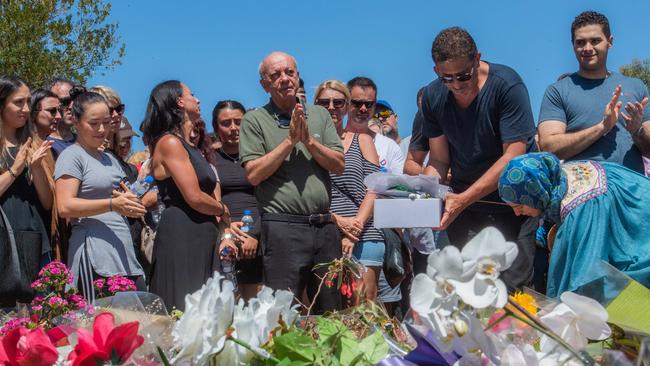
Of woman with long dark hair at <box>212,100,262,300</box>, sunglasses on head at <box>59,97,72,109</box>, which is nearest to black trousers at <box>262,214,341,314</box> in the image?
woman with long dark hair at <box>212,100,262,300</box>

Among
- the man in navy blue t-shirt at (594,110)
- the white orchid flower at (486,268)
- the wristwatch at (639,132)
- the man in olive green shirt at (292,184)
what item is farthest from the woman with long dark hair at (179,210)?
the white orchid flower at (486,268)

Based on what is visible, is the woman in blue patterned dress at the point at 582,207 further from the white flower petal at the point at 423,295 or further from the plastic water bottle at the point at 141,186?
the plastic water bottle at the point at 141,186

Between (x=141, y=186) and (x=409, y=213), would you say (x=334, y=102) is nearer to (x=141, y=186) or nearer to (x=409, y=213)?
(x=141, y=186)

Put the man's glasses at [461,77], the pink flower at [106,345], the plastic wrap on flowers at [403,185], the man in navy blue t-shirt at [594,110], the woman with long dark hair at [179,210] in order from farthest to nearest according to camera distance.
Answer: the woman with long dark hair at [179,210] < the man in navy blue t-shirt at [594,110] < the man's glasses at [461,77] < the plastic wrap on flowers at [403,185] < the pink flower at [106,345]

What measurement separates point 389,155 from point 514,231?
5.46ft

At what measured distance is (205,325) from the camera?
3.55ft

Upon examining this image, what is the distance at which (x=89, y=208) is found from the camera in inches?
191

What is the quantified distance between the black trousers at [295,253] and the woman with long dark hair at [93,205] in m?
0.79

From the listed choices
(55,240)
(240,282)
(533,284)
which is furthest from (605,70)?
(55,240)

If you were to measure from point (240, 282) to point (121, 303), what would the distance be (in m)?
3.90

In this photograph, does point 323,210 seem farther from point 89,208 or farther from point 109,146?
point 109,146

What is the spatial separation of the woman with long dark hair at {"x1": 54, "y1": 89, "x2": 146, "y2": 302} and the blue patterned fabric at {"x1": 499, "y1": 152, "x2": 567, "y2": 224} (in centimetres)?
241

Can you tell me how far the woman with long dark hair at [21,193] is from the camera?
4.61 m

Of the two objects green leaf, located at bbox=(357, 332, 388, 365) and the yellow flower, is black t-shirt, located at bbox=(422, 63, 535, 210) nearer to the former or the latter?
the yellow flower
